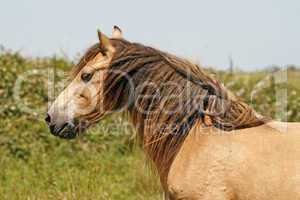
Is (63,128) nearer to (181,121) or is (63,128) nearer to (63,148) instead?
(181,121)

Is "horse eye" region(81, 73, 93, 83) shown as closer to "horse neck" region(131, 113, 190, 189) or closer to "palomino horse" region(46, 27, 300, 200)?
"palomino horse" region(46, 27, 300, 200)

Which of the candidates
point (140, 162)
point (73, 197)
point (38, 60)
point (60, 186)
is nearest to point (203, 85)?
point (73, 197)

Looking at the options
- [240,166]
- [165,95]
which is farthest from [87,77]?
[240,166]

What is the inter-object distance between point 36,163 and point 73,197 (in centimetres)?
247

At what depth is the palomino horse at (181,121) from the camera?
151 inches

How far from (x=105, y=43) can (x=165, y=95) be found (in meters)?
0.56

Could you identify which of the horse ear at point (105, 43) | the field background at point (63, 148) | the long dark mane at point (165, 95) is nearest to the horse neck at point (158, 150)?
the long dark mane at point (165, 95)

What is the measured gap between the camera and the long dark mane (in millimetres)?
4160

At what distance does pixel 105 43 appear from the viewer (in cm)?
421

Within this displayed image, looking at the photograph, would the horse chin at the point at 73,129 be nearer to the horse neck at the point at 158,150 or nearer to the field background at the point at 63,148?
the horse neck at the point at 158,150

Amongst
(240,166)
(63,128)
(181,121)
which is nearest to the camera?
(240,166)

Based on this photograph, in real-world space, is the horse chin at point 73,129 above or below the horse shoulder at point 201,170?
above

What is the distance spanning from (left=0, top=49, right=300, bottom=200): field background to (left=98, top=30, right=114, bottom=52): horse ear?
2022mm

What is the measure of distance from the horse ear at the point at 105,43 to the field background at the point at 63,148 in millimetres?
2022
